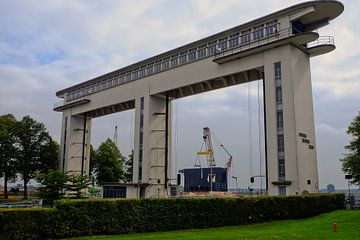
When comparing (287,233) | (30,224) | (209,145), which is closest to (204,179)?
(209,145)

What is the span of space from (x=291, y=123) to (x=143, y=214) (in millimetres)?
19979

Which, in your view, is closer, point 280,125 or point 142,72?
point 280,125

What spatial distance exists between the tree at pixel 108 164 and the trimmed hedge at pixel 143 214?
4548cm

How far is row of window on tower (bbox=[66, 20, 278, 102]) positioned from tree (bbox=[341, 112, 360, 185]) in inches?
492

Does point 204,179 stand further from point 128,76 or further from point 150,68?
point 150,68

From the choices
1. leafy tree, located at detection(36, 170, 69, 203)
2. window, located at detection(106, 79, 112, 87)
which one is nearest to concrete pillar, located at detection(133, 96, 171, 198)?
window, located at detection(106, 79, 112, 87)

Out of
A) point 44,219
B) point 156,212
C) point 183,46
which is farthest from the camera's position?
point 183,46

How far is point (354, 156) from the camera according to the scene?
37156mm

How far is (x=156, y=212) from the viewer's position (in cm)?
2191

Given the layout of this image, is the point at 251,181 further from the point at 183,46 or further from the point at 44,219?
the point at 44,219

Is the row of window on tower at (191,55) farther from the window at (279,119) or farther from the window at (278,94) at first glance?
the window at (279,119)

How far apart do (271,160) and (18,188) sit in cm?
5666

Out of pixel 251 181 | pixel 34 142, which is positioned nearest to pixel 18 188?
pixel 34 142

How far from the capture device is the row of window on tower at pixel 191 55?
40.3 m
